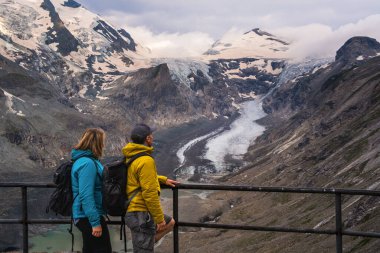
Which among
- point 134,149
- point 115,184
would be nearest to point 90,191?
point 115,184

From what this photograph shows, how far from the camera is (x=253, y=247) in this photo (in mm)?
67125

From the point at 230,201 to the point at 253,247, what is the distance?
57312 mm

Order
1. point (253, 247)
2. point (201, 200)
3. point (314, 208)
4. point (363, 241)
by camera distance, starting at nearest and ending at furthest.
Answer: point (363, 241) → point (253, 247) → point (314, 208) → point (201, 200)

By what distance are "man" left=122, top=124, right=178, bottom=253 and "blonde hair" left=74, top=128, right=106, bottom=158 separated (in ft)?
1.55

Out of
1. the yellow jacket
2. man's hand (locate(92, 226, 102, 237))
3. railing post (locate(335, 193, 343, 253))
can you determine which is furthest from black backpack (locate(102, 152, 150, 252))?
railing post (locate(335, 193, 343, 253))

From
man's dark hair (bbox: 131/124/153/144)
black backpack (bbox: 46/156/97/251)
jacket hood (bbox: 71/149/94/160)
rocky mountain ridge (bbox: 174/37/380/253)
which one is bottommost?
rocky mountain ridge (bbox: 174/37/380/253)

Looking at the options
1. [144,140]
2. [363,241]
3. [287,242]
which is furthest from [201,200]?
[144,140]

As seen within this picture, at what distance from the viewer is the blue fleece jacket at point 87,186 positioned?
9.73m

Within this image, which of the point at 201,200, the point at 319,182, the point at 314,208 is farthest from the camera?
the point at 201,200

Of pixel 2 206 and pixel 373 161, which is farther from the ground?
pixel 373 161

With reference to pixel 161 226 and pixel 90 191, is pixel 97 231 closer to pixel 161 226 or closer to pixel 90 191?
pixel 90 191

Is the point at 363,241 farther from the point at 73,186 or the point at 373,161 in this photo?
the point at 373,161

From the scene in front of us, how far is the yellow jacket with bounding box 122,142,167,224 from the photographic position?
975cm

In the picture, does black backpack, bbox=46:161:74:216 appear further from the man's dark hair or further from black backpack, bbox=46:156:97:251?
the man's dark hair
